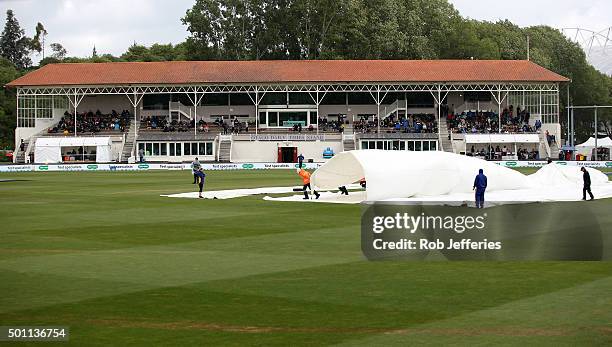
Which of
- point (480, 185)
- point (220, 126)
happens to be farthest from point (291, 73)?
point (480, 185)

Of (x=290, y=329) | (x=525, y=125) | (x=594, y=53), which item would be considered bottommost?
(x=290, y=329)

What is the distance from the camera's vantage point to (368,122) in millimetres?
88562

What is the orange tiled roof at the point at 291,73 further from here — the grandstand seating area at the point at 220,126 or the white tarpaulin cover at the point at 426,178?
the white tarpaulin cover at the point at 426,178

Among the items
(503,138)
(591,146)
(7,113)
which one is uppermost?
(7,113)

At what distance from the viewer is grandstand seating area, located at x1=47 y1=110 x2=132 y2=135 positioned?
88.6 m

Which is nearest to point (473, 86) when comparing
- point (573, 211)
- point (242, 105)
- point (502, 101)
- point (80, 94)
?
point (502, 101)

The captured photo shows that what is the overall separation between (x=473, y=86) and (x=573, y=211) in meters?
59.5

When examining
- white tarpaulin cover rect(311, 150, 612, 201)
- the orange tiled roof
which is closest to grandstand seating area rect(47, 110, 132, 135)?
the orange tiled roof

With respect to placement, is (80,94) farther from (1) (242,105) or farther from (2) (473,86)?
(2) (473,86)

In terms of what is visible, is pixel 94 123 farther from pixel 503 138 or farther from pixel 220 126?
pixel 503 138

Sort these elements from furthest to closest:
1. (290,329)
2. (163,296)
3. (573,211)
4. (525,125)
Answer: (525,125) < (573,211) < (163,296) < (290,329)

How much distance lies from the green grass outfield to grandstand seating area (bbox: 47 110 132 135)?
210 ft

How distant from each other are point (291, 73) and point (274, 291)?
250ft

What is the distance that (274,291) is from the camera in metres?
15.4
